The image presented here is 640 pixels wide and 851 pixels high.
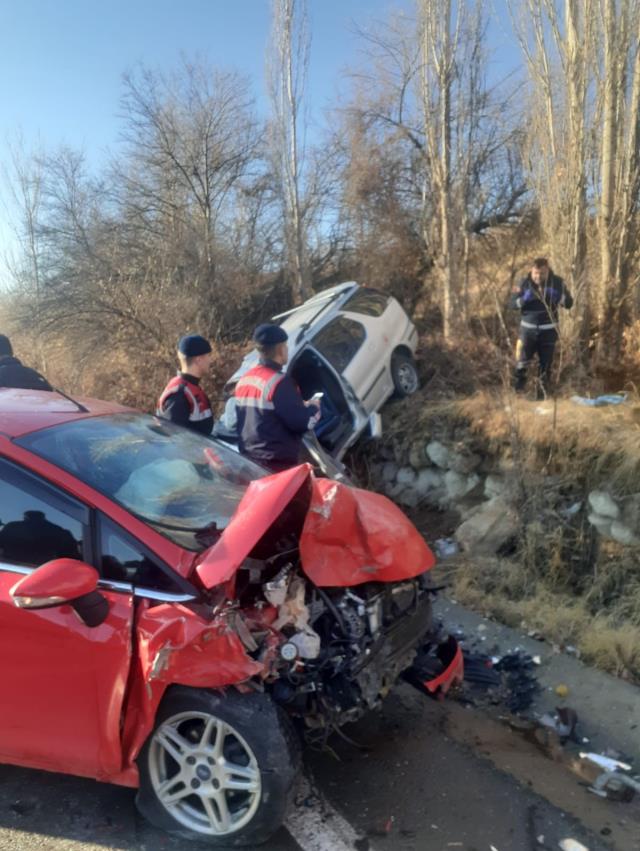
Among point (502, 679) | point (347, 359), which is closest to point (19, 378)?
point (347, 359)

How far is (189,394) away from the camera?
5234 mm

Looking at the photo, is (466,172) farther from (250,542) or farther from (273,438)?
(250,542)

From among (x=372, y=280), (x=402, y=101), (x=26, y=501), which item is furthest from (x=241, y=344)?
(x=26, y=501)

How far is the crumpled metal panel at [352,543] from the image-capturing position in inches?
122

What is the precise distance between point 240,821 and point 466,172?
34.3 ft

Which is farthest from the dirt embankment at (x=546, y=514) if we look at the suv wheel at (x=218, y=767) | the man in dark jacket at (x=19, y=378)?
the man in dark jacket at (x=19, y=378)

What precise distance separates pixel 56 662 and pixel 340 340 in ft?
21.4

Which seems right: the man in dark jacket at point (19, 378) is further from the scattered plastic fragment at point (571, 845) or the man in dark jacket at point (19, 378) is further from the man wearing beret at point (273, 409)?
the scattered plastic fragment at point (571, 845)

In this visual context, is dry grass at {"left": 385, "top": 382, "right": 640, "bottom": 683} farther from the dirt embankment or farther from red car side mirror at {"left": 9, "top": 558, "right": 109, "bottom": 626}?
red car side mirror at {"left": 9, "top": 558, "right": 109, "bottom": 626}

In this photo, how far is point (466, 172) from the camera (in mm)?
11297

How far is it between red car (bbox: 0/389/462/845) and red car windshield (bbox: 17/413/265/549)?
0.02 m

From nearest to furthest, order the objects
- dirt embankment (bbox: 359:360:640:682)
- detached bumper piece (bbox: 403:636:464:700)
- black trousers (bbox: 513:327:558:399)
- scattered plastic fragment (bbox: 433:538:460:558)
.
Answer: detached bumper piece (bbox: 403:636:464:700) → dirt embankment (bbox: 359:360:640:682) → scattered plastic fragment (bbox: 433:538:460:558) → black trousers (bbox: 513:327:558:399)

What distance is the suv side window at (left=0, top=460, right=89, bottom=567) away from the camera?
2.97 metres

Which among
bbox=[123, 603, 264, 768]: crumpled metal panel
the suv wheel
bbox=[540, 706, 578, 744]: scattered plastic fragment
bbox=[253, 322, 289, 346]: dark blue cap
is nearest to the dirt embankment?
bbox=[540, 706, 578, 744]: scattered plastic fragment
